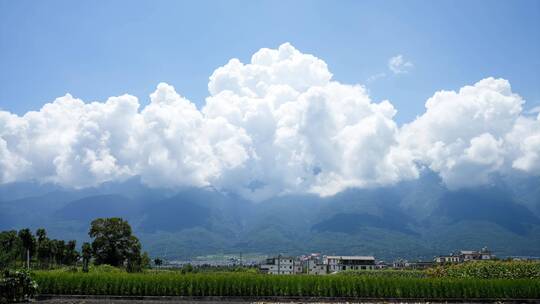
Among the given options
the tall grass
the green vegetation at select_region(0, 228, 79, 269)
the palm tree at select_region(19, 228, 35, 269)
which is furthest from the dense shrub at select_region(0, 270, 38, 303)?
the palm tree at select_region(19, 228, 35, 269)

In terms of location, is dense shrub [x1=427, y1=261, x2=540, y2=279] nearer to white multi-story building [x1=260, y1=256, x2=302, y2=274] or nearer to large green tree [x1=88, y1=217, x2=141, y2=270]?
large green tree [x1=88, y1=217, x2=141, y2=270]

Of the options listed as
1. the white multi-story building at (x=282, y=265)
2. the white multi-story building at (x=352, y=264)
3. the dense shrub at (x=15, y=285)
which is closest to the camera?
the dense shrub at (x=15, y=285)

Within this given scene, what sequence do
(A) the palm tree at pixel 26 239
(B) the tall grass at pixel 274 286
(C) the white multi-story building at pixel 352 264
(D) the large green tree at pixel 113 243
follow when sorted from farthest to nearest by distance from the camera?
(C) the white multi-story building at pixel 352 264 → (A) the palm tree at pixel 26 239 → (D) the large green tree at pixel 113 243 → (B) the tall grass at pixel 274 286

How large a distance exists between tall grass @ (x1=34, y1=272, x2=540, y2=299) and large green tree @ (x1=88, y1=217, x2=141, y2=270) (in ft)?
98.3

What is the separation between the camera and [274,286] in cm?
4422

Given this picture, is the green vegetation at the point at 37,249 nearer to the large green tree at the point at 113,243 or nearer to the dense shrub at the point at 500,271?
the large green tree at the point at 113,243

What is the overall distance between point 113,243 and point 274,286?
3680 cm

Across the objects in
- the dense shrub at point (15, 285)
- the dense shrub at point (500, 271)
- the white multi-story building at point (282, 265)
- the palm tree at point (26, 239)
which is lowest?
the white multi-story building at point (282, 265)

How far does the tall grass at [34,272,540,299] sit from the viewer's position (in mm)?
43375

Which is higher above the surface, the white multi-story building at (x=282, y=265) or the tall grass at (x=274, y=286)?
the tall grass at (x=274, y=286)

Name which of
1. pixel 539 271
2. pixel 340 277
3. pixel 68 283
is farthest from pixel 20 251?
pixel 539 271

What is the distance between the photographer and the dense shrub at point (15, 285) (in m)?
35.4

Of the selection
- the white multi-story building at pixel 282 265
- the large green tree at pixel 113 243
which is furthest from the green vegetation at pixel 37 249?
the white multi-story building at pixel 282 265

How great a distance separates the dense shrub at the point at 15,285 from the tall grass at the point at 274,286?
5762 mm
